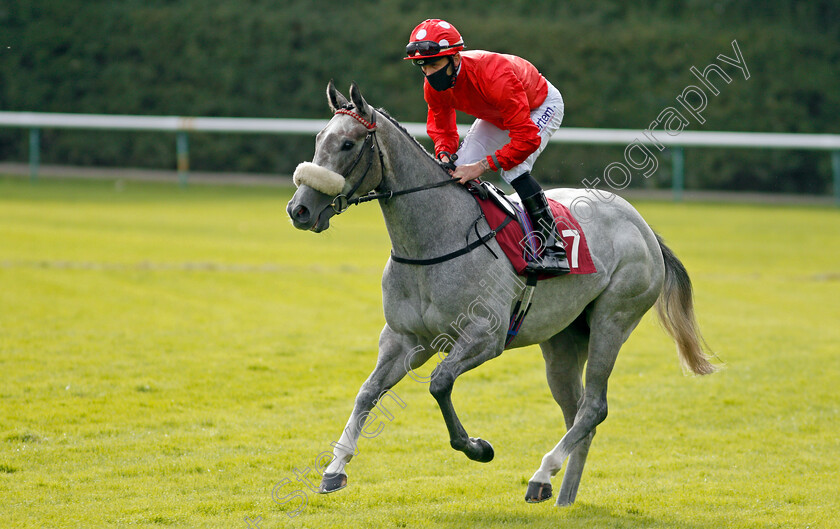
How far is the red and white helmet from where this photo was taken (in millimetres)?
4348

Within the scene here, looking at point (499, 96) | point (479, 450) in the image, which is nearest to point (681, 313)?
point (479, 450)

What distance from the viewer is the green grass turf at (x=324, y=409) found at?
4.80 metres

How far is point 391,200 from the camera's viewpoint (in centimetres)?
439

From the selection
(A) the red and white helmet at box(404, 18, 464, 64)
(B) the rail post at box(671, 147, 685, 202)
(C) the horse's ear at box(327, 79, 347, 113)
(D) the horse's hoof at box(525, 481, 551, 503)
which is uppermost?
(A) the red and white helmet at box(404, 18, 464, 64)

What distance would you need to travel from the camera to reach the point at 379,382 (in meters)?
4.48

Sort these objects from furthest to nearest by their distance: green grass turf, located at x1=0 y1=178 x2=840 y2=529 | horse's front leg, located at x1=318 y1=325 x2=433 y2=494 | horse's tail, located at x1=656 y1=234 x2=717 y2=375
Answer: horse's tail, located at x1=656 y1=234 x2=717 y2=375 < green grass turf, located at x1=0 y1=178 x2=840 y2=529 < horse's front leg, located at x1=318 y1=325 x2=433 y2=494

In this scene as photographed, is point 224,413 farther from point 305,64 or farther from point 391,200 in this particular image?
point 305,64

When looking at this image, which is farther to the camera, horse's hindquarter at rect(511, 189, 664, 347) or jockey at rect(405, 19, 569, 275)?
horse's hindquarter at rect(511, 189, 664, 347)

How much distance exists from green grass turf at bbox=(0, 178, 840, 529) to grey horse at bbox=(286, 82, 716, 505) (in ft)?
1.71

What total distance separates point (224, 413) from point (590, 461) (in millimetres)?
2573

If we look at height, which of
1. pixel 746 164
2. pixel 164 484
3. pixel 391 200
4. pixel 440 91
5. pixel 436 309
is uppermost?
pixel 440 91

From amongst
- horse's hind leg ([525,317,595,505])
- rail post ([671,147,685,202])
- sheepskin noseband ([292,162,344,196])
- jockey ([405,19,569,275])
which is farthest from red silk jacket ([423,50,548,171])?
rail post ([671,147,685,202])

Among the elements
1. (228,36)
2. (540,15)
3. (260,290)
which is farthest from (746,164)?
(260,290)

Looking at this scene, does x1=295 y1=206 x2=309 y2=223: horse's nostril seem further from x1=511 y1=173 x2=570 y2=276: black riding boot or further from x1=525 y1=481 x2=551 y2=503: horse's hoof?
x1=525 y1=481 x2=551 y2=503: horse's hoof
